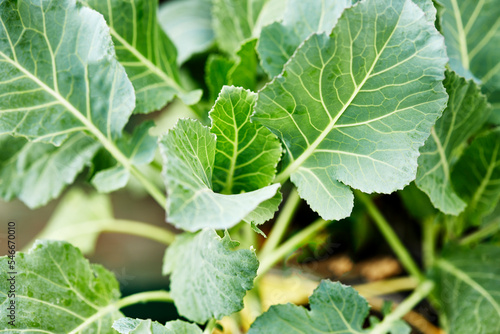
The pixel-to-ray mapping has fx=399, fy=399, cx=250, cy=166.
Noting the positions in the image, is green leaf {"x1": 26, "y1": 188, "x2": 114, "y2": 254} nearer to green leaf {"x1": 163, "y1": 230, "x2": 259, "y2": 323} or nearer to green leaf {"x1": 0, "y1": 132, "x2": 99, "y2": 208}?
green leaf {"x1": 0, "y1": 132, "x2": 99, "y2": 208}

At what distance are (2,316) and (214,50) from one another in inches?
21.6

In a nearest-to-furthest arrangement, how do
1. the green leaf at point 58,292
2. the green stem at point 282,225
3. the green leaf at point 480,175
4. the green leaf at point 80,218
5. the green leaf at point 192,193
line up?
the green leaf at point 192,193 < the green leaf at point 58,292 < the green leaf at point 480,175 < the green stem at point 282,225 < the green leaf at point 80,218

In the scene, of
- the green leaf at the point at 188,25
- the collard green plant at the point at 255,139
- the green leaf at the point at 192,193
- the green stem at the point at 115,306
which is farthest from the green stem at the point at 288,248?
the green leaf at the point at 188,25

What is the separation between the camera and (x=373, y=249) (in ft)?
2.87

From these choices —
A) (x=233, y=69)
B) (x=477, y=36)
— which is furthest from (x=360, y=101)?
(x=477, y=36)

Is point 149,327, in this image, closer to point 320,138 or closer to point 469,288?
point 320,138

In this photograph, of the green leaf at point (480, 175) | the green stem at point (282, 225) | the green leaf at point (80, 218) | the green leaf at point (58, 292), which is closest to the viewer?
the green leaf at point (58, 292)

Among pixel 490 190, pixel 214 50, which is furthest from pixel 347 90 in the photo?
pixel 214 50

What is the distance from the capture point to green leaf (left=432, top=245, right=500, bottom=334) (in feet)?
1.73

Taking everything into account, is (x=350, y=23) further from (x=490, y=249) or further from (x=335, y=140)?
(x=490, y=249)

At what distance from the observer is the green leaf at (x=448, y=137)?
17.7 inches

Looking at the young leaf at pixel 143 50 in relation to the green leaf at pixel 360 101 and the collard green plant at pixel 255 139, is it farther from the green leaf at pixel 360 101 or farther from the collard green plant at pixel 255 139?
the green leaf at pixel 360 101

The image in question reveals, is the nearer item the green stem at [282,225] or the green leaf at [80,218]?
the green stem at [282,225]

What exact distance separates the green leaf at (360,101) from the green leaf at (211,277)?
0.10 metres
